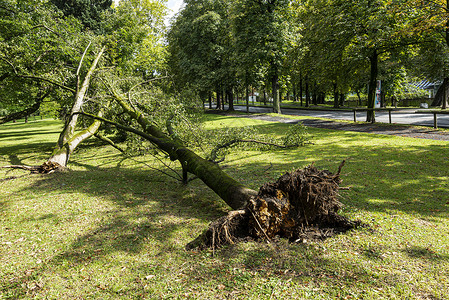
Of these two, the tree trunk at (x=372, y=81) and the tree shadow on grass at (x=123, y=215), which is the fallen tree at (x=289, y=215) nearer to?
the tree shadow on grass at (x=123, y=215)

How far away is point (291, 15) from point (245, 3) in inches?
171

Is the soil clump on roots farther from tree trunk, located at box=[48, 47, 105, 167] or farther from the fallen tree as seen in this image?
tree trunk, located at box=[48, 47, 105, 167]

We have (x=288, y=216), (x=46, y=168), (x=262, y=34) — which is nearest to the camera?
(x=288, y=216)

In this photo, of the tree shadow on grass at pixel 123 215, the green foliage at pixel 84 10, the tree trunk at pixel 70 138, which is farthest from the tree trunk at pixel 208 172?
the green foliage at pixel 84 10

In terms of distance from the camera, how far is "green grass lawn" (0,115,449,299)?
291 centimetres

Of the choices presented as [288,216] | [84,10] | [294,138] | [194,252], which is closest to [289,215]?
[288,216]

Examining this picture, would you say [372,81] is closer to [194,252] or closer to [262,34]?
[262,34]

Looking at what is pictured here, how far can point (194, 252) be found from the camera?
3.68 metres

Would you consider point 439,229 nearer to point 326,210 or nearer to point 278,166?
point 326,210

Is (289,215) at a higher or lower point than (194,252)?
higher

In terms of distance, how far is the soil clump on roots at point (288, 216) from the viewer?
382 centimetres

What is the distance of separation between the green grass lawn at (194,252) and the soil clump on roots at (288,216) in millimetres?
196

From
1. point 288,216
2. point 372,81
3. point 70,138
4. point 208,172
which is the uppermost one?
point 372,81

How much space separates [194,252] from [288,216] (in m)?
1.52
